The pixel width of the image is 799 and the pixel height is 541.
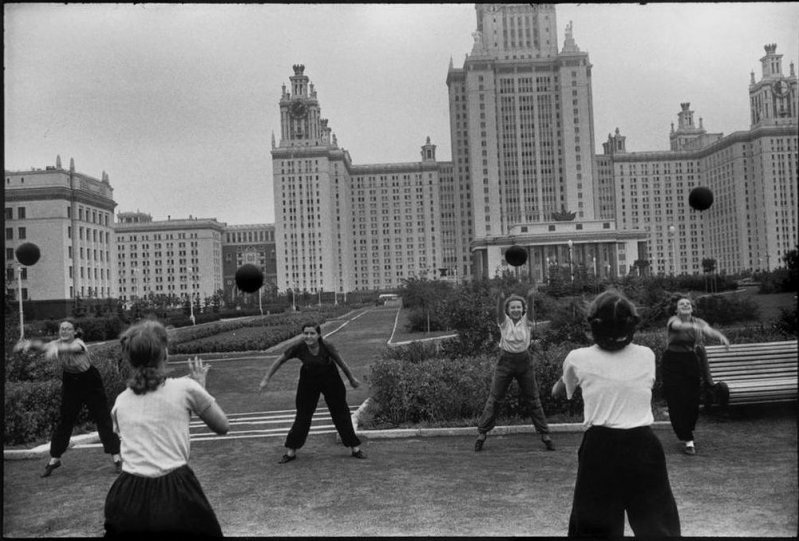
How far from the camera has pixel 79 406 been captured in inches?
241

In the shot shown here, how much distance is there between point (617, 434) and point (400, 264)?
11576 mm

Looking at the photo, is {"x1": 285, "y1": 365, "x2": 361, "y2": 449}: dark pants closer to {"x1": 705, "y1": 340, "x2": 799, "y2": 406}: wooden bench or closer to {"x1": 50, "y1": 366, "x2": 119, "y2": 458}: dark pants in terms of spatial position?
{"x1": 50, "y1": 366, "x2": 119, "y2": 458}: dark pants

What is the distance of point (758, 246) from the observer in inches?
203

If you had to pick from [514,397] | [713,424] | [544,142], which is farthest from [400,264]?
[544,142]

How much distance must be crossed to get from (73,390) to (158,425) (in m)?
3.41

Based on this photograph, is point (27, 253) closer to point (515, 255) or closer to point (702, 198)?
point (515, 255)

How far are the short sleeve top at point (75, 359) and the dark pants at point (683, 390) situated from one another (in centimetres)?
558

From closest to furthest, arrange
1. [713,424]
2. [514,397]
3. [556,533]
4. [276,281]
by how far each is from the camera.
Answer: [556,533] → [276,281] → [713,424] → [514,397]

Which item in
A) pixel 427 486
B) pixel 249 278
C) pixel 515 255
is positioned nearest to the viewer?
pixel 249 278

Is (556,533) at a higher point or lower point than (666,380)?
lower

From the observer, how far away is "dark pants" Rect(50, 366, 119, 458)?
234 inches

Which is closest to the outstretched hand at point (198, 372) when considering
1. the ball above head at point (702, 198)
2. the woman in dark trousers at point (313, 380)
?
the woman in dark trousers at point (313, 380)

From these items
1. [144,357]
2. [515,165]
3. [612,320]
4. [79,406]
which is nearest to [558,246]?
[79,406]

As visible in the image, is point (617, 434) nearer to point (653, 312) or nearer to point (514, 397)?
point (514, 397)
